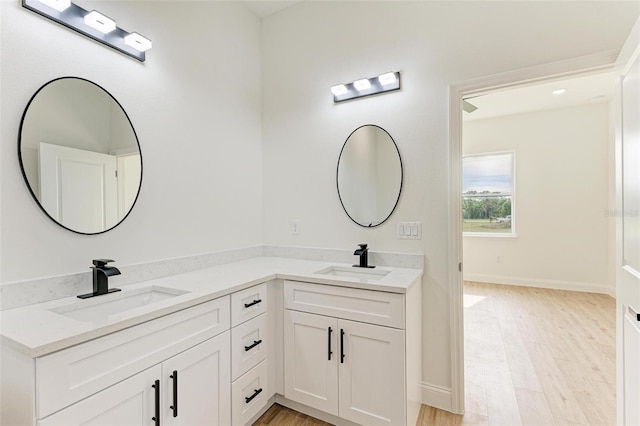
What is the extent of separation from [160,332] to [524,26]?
2565mm

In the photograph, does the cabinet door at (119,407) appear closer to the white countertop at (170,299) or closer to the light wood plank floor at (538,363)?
the white countertop at (170,299)

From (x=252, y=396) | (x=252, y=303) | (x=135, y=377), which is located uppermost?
(x=252, y=303)

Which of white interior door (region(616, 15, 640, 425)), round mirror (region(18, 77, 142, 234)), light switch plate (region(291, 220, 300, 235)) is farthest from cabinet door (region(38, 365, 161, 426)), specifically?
white interior door (region(616, 15, 640, 425))

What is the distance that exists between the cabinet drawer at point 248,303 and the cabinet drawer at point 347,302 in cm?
16

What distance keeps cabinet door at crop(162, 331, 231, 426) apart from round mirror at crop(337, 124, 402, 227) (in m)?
1.29

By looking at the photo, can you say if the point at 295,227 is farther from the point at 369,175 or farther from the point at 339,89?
the point at 339,89

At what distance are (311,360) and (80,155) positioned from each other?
1720 millimetres

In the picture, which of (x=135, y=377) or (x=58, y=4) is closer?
(x=135, y=377)

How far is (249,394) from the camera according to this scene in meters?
1.79

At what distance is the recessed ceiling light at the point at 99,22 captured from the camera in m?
1.53

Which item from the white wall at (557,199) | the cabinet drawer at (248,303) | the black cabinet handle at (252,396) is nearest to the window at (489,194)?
the white wall at (557,199)

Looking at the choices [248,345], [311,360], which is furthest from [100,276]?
[311,360]

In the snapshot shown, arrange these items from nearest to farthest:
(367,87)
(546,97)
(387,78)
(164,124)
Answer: (164,124), (387,78), (367,87), (546,97)

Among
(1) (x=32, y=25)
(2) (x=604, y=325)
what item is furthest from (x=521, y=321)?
(1) (x=32, y=25)
